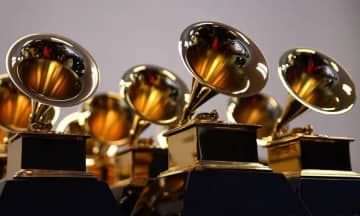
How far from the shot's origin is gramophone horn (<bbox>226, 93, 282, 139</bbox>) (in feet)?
8.57

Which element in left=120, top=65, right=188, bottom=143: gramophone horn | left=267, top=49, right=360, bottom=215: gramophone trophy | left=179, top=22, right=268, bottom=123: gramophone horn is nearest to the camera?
left=179, top=22, right=268, bottom=123: gramophone horn

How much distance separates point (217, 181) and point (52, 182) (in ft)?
1.49

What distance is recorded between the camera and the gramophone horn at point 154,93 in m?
2.29

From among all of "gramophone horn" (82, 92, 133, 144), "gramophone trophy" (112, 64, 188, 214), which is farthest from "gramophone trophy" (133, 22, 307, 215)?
"gramophone horn" (82, 92, 133, 144)

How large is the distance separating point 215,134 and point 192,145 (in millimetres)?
75

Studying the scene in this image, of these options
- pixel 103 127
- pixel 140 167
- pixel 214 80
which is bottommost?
pixel 140 167

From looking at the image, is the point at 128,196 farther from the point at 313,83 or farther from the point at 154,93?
the point at 313,83

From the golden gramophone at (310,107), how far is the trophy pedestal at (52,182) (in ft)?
2.32

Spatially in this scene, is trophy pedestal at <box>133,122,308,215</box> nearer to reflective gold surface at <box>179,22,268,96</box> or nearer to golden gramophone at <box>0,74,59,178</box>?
reflective gold surface at <box>179,22,268,96</box>

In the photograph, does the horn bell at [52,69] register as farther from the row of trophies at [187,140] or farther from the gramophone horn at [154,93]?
the gramophone horn at [154,93]

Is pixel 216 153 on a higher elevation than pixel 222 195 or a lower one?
higher

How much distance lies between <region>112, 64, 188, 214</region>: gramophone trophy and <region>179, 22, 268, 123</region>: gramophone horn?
0.37 m

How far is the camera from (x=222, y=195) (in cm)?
159

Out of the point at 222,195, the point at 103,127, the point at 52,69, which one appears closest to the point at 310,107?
the point at 222,195
